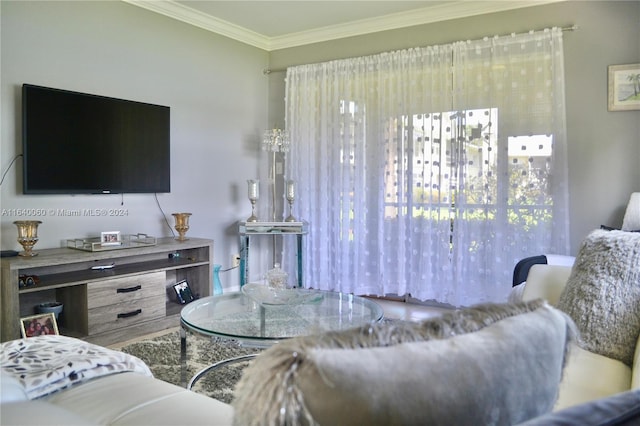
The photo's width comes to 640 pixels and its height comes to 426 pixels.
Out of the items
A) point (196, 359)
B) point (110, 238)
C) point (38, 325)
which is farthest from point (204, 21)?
point (196, 359)

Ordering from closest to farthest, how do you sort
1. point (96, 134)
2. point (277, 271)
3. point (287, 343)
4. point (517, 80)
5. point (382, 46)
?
point (287, 343), point (277, 271), point (96, 134), point (517, 80), point (382, 46)

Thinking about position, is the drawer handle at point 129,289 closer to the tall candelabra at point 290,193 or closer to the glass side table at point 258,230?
the glass side table at point 258,230

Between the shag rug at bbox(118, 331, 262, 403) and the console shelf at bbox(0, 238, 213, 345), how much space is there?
18 cm

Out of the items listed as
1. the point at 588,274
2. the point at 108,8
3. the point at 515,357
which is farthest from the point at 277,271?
the point at 108,8

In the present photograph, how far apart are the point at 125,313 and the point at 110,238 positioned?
0.54m

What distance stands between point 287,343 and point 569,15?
3.84 metres

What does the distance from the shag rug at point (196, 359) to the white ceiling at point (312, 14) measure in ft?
8.53

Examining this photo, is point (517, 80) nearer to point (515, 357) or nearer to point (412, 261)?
point (412, 261)

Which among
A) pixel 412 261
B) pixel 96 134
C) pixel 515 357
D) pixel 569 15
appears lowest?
pixel 412 261

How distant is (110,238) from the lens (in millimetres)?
3217

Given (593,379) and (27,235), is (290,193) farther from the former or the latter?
(593,379)

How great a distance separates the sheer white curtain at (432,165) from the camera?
11.5 ft

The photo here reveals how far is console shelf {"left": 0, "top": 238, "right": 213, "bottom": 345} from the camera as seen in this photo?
258 cm

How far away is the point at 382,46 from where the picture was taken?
166 inches
